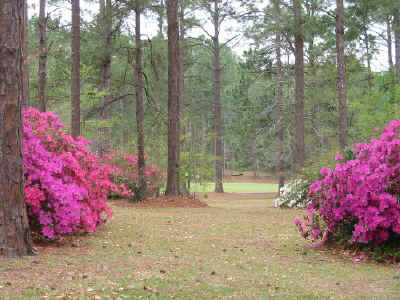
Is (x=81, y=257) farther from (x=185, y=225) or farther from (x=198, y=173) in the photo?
(x=198, y=173)

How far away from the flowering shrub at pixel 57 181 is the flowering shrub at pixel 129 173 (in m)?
7.72

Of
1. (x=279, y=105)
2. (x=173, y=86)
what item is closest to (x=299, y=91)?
(x=279, y=105)

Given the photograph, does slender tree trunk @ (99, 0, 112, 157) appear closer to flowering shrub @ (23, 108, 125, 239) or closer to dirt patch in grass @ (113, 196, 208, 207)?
dirt patch in grass @ (113, 196, 208, 207)

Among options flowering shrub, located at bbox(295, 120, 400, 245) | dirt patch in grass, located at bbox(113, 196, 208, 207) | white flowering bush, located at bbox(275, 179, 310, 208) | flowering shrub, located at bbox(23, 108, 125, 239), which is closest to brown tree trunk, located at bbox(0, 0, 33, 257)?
flowering shrub, located at bbox(23, 108, 125, 239)

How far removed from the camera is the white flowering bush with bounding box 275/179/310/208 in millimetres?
14352

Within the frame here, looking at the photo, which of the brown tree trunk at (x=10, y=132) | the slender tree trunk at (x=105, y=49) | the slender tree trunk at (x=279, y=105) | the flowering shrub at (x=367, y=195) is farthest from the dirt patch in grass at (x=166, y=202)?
the brown tree trunk at (x=10, y=132)

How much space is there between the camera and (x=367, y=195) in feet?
19.8

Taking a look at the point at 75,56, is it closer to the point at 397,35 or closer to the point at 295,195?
the point at 295,195

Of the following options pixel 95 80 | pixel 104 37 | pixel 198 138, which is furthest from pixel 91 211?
pixel 95 80

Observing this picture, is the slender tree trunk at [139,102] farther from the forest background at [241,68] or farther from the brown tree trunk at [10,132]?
the brown tree trunk at [10,132]

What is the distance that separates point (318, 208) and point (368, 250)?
100 cm

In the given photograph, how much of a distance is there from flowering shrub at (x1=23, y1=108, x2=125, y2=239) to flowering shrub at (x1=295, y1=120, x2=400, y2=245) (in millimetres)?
3422

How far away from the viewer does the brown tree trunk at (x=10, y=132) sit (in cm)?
529

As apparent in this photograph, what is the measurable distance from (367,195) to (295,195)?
892cm
